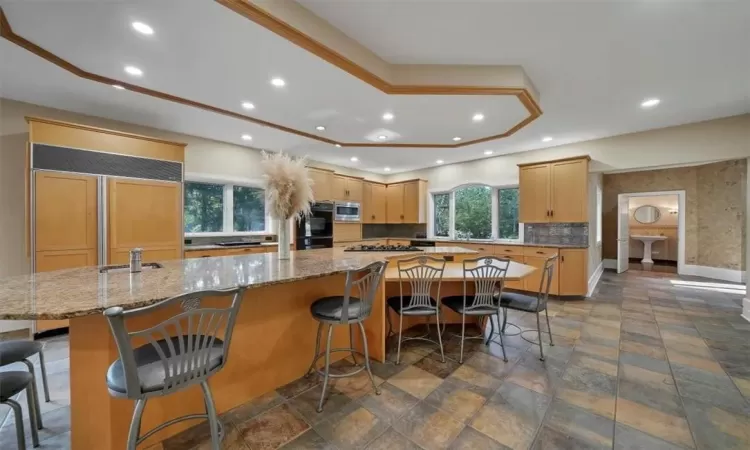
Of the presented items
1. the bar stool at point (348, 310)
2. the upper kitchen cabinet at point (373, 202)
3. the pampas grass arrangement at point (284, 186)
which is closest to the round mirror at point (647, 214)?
the upper kitchen cabinet at point (373, 202)

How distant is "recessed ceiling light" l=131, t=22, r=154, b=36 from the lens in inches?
73.8

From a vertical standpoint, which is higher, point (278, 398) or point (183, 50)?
point (183, 50)

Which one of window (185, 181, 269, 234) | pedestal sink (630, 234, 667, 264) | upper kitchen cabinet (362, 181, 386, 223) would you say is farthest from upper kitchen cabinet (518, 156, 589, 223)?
pedestal sink (630, 234, 667, 264)

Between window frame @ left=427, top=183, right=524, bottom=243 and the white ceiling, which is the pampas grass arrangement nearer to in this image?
the white ceiling

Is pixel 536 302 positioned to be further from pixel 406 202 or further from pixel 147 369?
pixel 406 202

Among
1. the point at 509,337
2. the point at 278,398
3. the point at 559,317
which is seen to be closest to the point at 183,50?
the point at 278,398

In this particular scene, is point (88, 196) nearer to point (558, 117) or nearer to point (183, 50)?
point (183, 50)

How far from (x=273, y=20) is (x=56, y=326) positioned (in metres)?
3.87

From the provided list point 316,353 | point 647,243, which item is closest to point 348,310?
point 316,353

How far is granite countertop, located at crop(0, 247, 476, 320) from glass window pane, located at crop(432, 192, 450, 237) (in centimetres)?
491

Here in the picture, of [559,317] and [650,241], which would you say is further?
[650,241]

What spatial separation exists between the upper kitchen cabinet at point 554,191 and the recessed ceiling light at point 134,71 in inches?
211

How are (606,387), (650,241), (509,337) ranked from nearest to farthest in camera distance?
(606,387)
(509,337)
(650,241)

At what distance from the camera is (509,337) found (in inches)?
119
